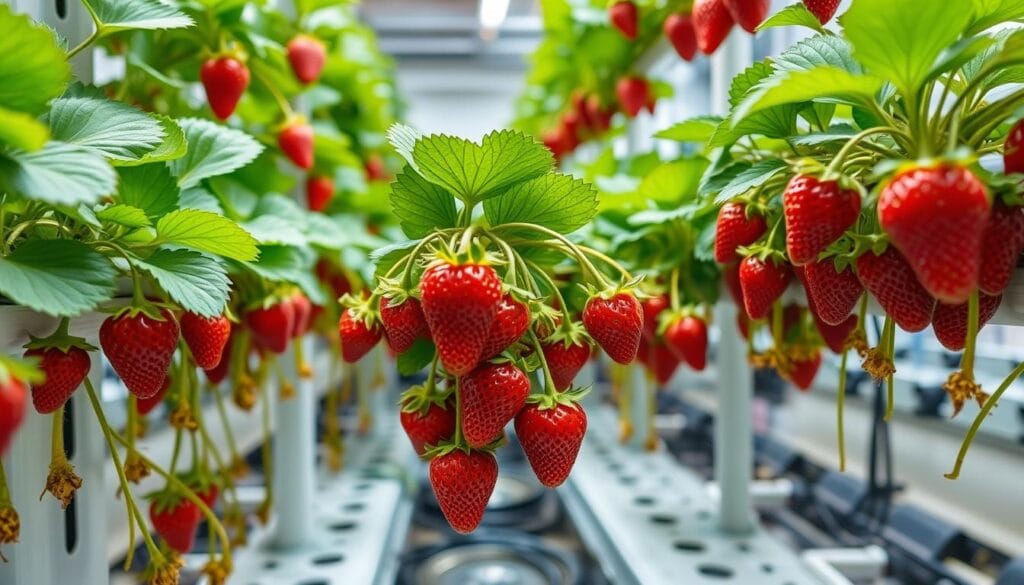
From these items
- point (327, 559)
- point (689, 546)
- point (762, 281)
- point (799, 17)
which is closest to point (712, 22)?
point (799, 17)

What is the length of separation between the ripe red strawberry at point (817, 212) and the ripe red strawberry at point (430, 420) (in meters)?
0.29

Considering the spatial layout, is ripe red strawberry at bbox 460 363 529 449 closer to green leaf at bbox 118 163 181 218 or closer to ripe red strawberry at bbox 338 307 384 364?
ripe red strawberry at bbox 338 307 384 364

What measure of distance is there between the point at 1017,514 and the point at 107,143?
1730 millimetres

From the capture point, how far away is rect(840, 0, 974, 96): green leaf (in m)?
0.42

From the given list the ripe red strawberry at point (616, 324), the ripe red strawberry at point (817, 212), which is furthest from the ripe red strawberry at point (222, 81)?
the ripe red strawberry at point (817, 212)

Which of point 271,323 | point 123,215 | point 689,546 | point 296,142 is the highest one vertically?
point 296,142

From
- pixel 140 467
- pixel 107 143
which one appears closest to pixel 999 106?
pixel 107 143

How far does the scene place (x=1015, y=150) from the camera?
1.42ft

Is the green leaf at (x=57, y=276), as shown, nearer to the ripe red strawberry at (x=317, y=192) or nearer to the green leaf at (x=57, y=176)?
the green leaf at (x=57, y=176)

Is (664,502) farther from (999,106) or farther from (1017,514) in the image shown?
(999,106)

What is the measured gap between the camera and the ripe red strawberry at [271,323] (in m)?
0.85

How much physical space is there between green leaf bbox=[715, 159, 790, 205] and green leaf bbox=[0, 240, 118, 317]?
0.46 m

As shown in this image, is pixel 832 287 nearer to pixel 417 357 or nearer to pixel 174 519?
pixel 417 357

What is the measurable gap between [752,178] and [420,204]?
0.91 feet
